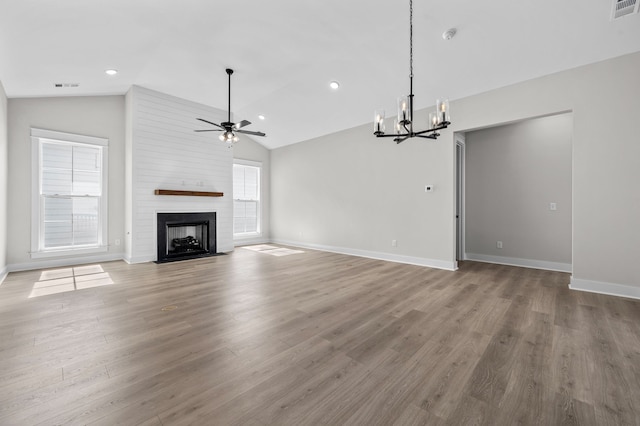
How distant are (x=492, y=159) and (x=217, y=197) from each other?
251 inches

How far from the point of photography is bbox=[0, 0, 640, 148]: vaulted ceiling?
10.1 feet

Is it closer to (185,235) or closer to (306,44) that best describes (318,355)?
(306,44)

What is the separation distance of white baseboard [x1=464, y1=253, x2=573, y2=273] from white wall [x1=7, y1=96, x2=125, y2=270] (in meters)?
7.83

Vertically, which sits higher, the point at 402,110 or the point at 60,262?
the point at 402,110

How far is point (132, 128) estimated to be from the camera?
5465mm

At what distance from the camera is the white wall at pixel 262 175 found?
26.5ft

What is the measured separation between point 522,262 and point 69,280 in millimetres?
7968

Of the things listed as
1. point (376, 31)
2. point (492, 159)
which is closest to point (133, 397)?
point (376, 31)

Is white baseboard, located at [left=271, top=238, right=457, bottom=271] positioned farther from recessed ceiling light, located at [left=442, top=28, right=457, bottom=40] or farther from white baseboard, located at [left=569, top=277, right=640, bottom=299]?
recessed ceiling light, located at [left=442, top=28, right=457, bottom=40]

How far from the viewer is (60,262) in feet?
17.0

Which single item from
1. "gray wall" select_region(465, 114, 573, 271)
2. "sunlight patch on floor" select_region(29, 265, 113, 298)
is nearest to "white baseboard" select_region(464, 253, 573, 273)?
"gray wall" select_region(465, 114, 573, 271)

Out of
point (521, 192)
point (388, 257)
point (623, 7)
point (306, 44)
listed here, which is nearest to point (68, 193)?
point (306, 44)

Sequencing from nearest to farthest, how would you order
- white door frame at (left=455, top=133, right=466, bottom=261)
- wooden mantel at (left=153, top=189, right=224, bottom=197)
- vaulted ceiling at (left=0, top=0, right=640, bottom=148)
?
vaulted ceiling at (left=0, top=0, right=640, bottom=148), wooden mantel at (left=153, top=189, right=224, bottom=197), white door frame at (left=455, top=133, right=466, bottom=261)

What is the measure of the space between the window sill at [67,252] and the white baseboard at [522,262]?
311 inches
